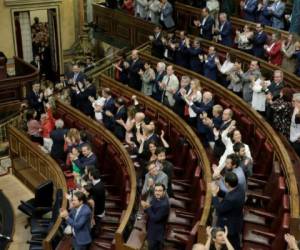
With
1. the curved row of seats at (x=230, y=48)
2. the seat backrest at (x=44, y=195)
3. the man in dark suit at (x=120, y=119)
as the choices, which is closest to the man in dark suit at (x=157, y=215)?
the man in dark suit at (x=120, y=119)

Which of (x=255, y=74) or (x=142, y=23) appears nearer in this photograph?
(x=255, y=74)

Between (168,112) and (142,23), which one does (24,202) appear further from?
(142,23)

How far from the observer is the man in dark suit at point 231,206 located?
4.60 m

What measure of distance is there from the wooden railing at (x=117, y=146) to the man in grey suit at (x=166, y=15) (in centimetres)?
270

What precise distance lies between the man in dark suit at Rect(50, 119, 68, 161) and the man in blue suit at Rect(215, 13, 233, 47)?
10.2 ft

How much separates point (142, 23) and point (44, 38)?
389 centimetres

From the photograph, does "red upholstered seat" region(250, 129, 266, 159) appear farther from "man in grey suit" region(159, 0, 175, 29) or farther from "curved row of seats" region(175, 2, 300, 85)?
"man in grey suit" region(159, 0, 175, 29)

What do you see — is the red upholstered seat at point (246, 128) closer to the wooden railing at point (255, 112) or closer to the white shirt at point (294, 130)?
the wooden railing at point (255, 112)

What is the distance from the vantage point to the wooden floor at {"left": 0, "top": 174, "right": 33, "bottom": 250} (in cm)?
741

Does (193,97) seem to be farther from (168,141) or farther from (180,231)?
(180,231)

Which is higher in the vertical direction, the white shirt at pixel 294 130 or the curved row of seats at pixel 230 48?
the curved row of seats at pixel 230 48

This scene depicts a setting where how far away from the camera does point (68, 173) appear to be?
24.7 feet

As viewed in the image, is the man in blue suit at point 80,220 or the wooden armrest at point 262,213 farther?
the wooden armrest at point 262,213

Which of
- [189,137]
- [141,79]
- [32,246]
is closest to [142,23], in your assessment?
[141,79]
